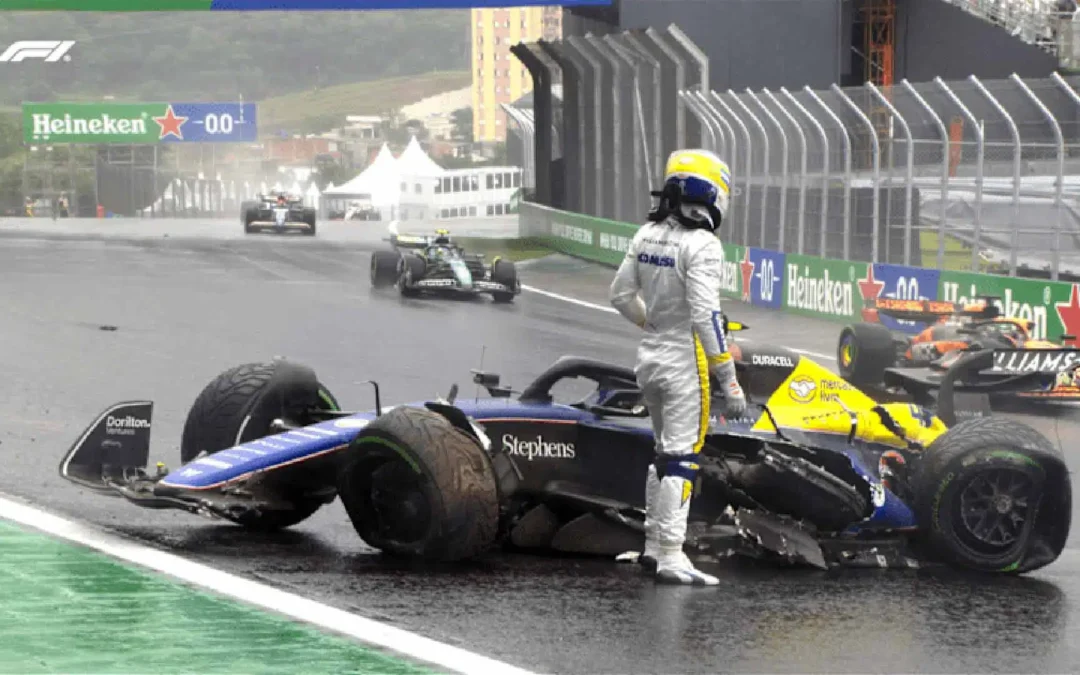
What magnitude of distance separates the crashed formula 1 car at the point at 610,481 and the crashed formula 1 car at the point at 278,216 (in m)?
40.5

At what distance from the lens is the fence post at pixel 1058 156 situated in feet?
62.4

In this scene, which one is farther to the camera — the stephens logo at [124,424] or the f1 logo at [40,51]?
the f1 logo at [40,51]

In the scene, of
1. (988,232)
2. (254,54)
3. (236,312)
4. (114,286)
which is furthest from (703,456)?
(254,54)

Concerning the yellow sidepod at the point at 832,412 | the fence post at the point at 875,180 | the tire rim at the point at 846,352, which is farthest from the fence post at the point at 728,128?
the yellow sidepod at the point at 832,412

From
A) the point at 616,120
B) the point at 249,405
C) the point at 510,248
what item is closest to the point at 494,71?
the point at 510,248

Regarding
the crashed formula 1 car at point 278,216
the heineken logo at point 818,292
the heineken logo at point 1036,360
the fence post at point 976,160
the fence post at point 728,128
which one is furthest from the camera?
the crashed formula 1 car at point 278,216

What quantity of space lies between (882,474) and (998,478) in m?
0.60

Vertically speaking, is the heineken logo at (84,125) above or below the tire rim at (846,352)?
above

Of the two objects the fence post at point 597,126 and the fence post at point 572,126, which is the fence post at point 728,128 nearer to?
the fence post at point 597,126

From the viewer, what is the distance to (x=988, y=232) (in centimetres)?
2103

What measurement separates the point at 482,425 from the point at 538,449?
0.85 ft

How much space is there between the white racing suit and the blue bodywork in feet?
1.40

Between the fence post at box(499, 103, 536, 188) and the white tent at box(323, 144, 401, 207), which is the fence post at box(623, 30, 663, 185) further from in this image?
the white tent at box(323, 144, 401, 207)

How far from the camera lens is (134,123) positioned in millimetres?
91188
